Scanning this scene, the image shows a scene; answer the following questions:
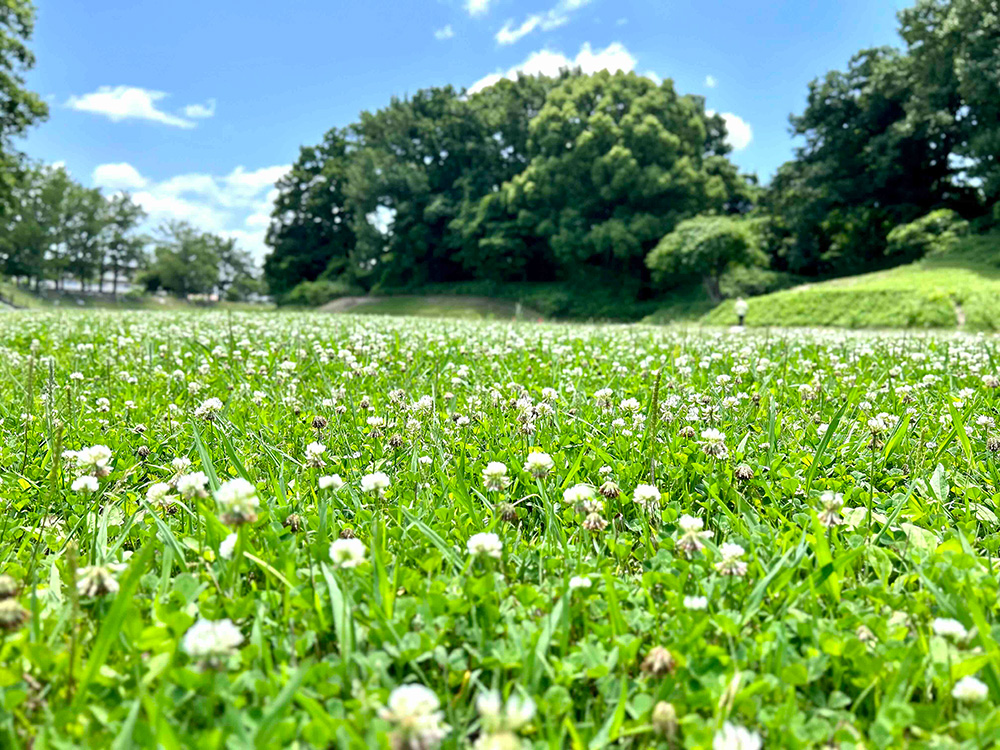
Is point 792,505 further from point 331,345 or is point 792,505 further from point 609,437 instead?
point 331,345

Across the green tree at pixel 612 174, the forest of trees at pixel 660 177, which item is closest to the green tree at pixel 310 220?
the forest of trees at pixel 660 177

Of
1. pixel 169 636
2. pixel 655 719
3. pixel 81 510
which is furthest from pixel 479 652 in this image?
pixel 81 510

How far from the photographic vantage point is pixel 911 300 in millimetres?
16969

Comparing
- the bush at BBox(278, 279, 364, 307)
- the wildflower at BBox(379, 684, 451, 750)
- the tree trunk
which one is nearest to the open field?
the wildflower at BBox(379, 684, 451, 750)

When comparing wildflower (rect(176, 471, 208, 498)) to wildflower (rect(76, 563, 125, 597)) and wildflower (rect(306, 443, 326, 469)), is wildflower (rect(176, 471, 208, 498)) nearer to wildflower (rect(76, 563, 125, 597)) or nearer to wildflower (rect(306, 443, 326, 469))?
wildflower (rect(76, 563, 125, 597))

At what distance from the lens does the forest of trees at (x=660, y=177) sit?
2888cm

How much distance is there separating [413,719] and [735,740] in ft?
1.76

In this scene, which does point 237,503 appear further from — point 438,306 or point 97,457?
point 438,306

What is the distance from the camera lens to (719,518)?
2080 mm

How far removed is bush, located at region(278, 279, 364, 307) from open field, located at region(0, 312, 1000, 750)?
1779 inches

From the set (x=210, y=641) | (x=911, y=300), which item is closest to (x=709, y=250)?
(x=911, y=300)

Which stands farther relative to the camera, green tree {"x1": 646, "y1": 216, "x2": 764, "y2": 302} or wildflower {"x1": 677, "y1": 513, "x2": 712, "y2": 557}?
green tree {"x1": 646, "y1": 216, "x2": 764, "y2": 302}

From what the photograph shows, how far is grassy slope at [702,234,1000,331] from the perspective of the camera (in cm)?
1570

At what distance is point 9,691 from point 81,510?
3.70 feet
